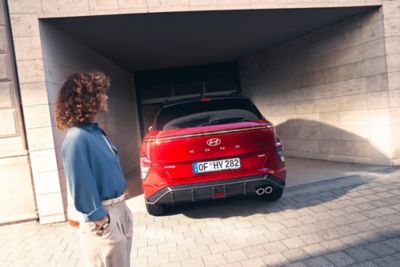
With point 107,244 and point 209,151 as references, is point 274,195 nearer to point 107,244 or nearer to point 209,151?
point 209,151

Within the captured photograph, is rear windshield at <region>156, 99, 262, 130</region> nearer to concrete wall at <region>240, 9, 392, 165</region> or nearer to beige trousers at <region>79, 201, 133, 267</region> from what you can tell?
beige trousers at <region>79, 201, 133, 267</region>

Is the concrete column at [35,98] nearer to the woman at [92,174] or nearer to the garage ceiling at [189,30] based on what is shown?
the garage ceiling at [189,30]

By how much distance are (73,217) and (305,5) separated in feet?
17.0

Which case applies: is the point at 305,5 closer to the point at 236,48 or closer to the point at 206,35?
the point at 206,35

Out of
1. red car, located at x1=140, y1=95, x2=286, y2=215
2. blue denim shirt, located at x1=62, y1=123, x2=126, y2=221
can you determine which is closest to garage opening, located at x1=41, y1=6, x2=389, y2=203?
red car, located at x1=140, y1=95, x2=286, y2=215

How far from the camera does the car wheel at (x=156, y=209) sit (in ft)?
14.7

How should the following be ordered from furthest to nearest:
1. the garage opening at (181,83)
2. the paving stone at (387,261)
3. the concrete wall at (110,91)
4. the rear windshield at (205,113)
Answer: the garage opening at (181,83)
the concrete wall at (110,91)
the rear windshield at (205,113)
the paving stone at (387,261)

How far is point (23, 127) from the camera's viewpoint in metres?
4.64

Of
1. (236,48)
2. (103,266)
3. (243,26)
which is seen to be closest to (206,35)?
(243,26)

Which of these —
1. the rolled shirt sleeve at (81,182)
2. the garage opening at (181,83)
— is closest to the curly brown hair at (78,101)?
the rolled shirt sleeve at (81,182)

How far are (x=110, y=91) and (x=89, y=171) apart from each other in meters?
6.51

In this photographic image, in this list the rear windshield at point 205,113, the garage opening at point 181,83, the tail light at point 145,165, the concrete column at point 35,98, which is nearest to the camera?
the tail light at point 145,165

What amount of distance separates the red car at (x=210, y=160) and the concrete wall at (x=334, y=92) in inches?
130

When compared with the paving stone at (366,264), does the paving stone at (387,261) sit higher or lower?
higher
